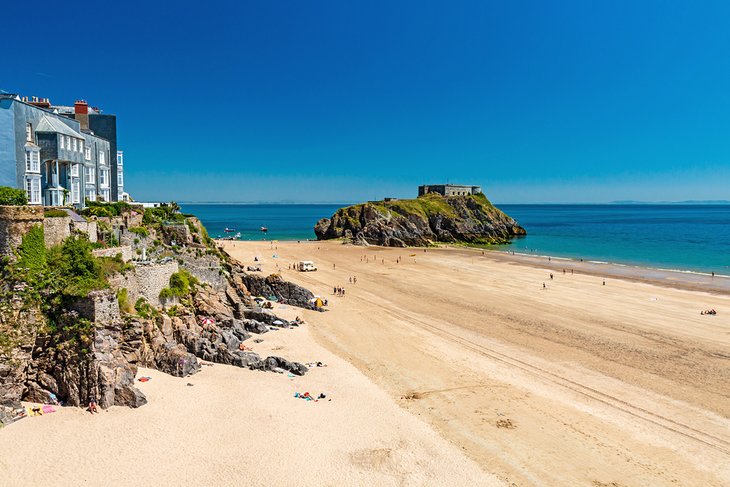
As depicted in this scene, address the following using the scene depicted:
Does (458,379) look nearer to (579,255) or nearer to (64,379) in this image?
(64,379)

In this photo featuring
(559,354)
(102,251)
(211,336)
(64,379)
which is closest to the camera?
(64,379)

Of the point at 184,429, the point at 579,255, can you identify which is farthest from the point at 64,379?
the point at 579,255

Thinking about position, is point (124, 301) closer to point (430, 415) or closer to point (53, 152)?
point (430, 415)

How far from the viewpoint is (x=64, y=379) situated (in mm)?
14711

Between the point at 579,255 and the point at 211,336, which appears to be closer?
the point at 211,336

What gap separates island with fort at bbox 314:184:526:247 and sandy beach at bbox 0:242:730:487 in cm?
5305

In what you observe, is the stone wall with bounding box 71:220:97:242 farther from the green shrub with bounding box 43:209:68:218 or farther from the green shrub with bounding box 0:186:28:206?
the green shrub with bounding box 0:186:28:206

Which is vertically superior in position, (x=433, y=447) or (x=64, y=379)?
(x=64, y=379)

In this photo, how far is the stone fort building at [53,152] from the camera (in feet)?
80.3

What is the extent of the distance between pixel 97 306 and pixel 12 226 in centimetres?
448

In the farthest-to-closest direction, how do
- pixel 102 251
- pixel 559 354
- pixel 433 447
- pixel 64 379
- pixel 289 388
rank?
pixel 559 354, pixel 102 251, pixel 289 388, pixel 64 379, pixel 433 447

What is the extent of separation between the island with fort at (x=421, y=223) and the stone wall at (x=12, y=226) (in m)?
62.6

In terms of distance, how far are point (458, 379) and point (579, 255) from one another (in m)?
55.7

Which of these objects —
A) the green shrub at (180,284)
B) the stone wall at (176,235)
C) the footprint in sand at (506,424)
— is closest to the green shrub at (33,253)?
the green shrub at (180,284)
